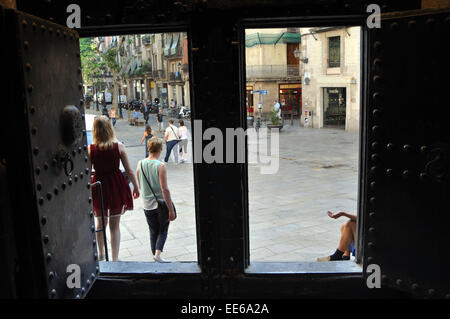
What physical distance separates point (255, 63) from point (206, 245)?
33686 millimetres

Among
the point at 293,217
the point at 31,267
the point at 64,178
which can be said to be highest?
the point at 64,178

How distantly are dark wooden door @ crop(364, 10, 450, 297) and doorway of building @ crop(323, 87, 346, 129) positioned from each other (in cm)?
2408

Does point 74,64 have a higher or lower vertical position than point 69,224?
higher

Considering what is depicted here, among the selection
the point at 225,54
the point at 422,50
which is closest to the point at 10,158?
the point at 225,54

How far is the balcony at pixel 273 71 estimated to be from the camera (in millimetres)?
35156

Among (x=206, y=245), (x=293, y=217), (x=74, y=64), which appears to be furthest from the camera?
(x=293, y=217)

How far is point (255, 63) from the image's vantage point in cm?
3528

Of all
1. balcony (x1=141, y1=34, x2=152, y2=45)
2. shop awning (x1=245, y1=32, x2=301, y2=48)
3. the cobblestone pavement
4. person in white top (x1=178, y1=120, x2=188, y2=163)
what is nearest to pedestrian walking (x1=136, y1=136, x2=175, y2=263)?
the cobblestone pavement

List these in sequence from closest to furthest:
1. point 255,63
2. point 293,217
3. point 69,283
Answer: point 69,283
point 293,217
point 255,63

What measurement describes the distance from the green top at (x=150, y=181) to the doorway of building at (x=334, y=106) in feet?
72.9

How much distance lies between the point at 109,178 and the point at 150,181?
1.57ft
